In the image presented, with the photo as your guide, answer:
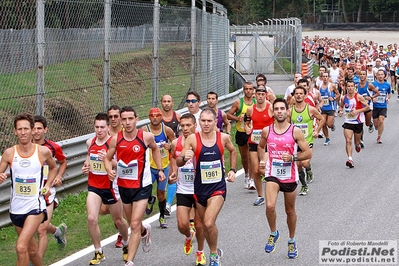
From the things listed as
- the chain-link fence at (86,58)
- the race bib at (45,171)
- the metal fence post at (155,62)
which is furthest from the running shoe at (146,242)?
the metal fence post at (155,62)

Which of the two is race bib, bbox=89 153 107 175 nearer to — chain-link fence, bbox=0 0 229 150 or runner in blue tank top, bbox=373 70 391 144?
chain-link fence, bbox=0 0 229 150

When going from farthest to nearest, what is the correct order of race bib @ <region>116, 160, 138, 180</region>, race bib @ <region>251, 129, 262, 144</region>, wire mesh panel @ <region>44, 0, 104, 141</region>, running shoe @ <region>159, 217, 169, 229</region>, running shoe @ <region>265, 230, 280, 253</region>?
1. race bib @ <region>251, 129, 262, 144</region>
2. wire mesh panel @ <region>44, 0, 104, 141</region>
3. running shoe @ <region>159, 217, 169, 229</region>
4. running shoe @ <region>265, 230, 280, 253</region>
5. race bib @ <region>116, 160, 138, 180</region>

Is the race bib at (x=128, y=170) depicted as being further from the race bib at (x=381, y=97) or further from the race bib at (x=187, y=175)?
the race bib at (x=381, y=97)

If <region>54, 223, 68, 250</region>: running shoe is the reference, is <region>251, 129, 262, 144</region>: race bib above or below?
above

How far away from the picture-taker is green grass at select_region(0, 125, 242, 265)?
9612 millimetres

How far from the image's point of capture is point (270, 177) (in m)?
9.78

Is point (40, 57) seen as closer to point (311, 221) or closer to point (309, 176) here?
point (311, 221)

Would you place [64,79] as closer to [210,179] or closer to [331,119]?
[210,179]

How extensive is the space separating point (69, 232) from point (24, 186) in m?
2.83

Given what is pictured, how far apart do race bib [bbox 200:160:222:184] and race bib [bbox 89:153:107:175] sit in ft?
4.10

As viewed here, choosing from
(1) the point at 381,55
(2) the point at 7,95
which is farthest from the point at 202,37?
(1) the point at 381,55

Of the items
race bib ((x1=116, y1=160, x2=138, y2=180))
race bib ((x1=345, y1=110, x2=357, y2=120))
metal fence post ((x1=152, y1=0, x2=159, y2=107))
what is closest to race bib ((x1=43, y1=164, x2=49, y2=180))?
race bib ((x1=116, y1=160, x2=138, y2=180))

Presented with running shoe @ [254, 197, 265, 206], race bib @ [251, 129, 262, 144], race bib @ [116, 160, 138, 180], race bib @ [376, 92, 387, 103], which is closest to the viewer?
race bib @ [116, 160, 138, 180]

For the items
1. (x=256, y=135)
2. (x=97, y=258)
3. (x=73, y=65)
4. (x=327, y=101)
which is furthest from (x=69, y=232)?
(x=327, y=101)
